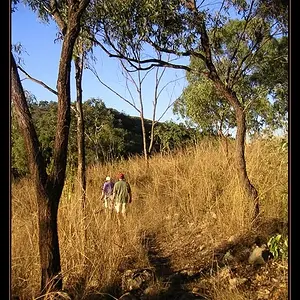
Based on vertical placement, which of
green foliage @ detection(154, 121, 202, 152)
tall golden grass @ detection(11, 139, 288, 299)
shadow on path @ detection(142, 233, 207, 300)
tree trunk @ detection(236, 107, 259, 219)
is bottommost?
shadow on path @ detection(142, 233, 207, 300)

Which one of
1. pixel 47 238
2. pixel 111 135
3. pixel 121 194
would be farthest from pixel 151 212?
pixel 111 135

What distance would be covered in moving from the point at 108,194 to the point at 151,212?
954 millimetres

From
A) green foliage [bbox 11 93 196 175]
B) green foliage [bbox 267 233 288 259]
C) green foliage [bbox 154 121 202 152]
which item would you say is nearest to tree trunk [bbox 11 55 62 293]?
green foliage [bbox 267 233 288 259]

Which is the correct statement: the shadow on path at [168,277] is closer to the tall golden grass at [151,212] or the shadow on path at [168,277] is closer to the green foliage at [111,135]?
the tall golden grass at [151,212]

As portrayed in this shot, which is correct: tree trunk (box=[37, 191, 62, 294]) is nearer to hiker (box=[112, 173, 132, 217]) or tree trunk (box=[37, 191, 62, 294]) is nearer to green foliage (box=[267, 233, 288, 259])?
green foliage (box=[267, 233, 288, 259])

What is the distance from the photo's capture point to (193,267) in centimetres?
423

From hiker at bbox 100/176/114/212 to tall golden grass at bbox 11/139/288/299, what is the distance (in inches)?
4.7

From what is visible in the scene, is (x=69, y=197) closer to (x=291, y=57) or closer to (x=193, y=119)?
(x=291, y=57)

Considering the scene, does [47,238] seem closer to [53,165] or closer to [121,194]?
[53,165]

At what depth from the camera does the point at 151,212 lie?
6648 mm

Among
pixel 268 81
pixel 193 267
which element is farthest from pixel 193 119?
pixel 193 267

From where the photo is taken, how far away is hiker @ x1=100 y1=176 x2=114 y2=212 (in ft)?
15.5

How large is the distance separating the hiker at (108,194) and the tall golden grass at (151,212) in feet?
0.39

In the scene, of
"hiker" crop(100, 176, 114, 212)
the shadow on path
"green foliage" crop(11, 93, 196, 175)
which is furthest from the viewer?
"green foliage" crop(11, 93, 196, 175)
